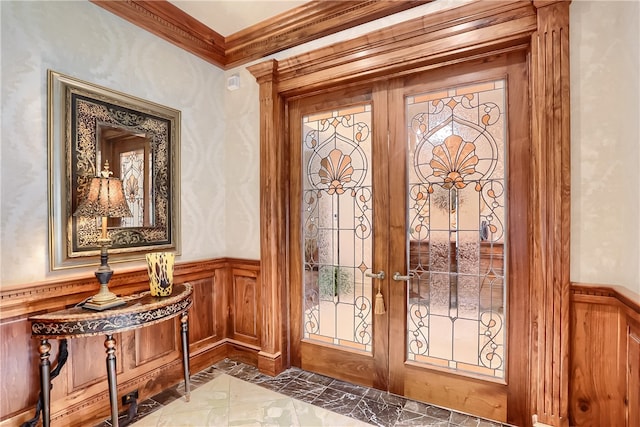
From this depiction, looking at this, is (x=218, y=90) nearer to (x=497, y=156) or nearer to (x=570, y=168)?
(x=497, y=156)

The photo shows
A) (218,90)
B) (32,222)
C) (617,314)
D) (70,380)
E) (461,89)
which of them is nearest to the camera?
(617,314)

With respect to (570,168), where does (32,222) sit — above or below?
below

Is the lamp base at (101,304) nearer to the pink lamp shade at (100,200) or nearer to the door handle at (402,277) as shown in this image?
the pink lamp shade at (100,200)

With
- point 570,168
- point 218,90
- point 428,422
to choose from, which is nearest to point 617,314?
point 570,168

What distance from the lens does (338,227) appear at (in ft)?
8.38

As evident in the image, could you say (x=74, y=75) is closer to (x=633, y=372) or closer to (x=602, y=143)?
(x=602, y=143)

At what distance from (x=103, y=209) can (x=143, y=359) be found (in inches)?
50.3

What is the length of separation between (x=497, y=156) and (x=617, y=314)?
3.59 ft

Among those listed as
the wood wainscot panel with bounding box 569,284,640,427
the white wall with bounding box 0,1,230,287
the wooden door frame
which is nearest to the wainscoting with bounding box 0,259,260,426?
the white wall with bounding box 0,1,230,287

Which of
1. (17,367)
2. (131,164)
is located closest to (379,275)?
(131,164)

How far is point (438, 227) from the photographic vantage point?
2.19m

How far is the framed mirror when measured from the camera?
6.23ft

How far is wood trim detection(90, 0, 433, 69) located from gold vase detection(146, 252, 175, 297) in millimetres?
1818

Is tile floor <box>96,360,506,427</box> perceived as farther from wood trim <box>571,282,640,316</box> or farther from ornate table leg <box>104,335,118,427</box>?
wood trim <box>571,282,640,316</box>
